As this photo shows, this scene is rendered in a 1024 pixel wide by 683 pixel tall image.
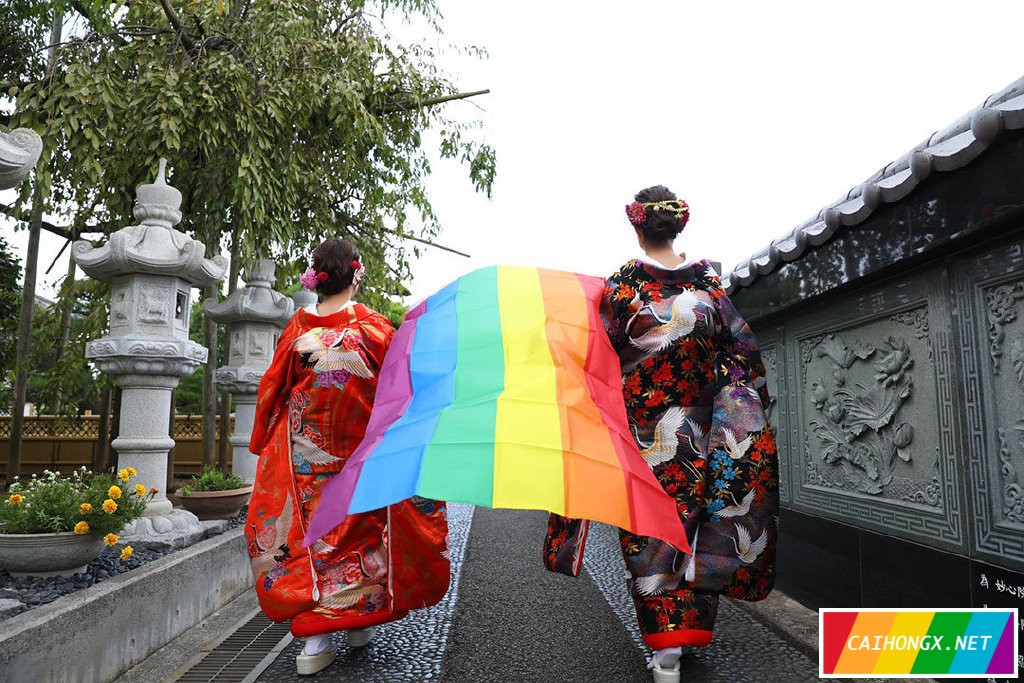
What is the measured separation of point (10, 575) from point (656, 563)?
2.84m

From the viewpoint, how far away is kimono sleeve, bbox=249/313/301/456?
3.20 m

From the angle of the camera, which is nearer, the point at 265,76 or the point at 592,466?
the point at 592,466

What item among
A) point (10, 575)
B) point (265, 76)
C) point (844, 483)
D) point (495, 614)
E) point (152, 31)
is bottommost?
point (495, 614)

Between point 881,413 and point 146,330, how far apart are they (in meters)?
4.17

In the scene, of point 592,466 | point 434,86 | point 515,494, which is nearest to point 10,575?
point 515,494

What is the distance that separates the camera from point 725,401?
2877 mm

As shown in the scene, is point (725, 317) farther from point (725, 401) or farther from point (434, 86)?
point (434, 86)

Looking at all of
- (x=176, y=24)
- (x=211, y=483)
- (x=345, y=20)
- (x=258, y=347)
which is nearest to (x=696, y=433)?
(x=211, y=483)

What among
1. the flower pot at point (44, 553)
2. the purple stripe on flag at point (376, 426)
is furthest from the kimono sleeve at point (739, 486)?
the flower pot at point (44, 553)

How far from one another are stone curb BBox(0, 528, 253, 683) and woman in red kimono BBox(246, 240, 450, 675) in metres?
0.56

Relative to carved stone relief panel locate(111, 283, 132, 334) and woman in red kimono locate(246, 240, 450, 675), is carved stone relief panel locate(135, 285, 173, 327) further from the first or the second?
woman in red kimono locate(246, 240, 450, 675)

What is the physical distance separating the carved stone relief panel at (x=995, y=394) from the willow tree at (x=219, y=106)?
5.11 meters

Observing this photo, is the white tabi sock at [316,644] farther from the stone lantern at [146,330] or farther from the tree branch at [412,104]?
the tree branch at [412,104]

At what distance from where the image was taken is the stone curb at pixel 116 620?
2348 mm
